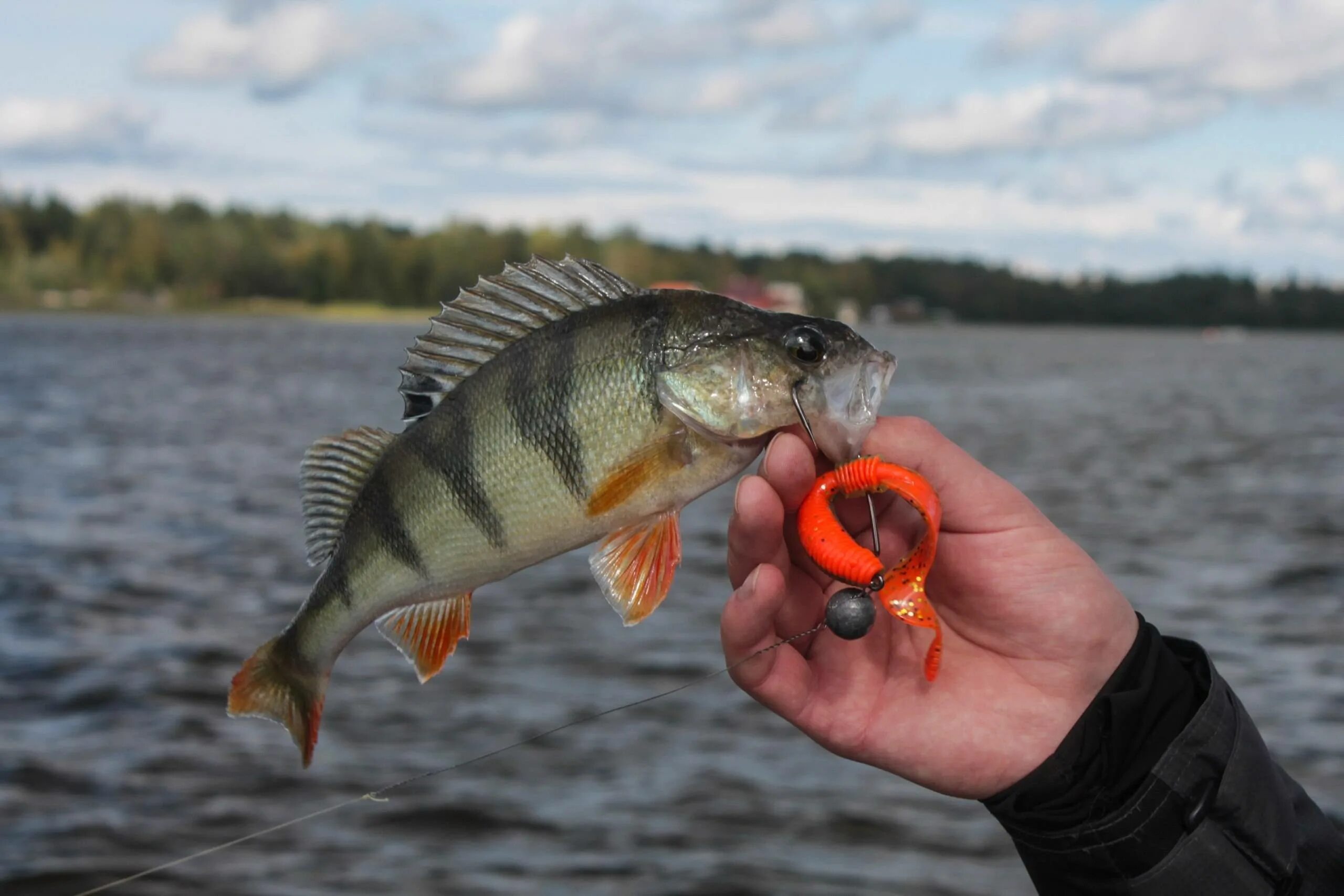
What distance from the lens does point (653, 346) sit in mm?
2527

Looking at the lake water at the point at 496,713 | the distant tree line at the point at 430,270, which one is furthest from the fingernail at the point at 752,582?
the distant tree line at the point at 430,270

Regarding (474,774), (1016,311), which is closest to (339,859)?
→ (474,774)

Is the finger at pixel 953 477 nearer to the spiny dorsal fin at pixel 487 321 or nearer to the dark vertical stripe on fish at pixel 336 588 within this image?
the spiny dorsal fin at pixel 487 321

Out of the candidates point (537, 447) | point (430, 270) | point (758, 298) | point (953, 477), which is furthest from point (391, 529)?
point (430, 270)

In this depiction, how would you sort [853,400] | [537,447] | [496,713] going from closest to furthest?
1. [537,447]
2. [853,400]
3. [496,713]

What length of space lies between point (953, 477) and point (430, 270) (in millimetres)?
38829

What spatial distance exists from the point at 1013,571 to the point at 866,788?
697 cm

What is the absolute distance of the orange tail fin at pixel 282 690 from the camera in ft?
8.02

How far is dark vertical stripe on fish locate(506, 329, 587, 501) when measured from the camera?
8.00 feet

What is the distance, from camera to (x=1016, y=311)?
110 meters

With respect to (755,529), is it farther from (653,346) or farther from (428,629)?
(428,629)

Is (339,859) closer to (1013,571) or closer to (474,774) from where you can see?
(474,774)

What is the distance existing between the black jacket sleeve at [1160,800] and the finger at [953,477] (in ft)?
1.76

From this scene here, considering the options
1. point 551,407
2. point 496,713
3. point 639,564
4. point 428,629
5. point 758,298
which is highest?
point 758,298
